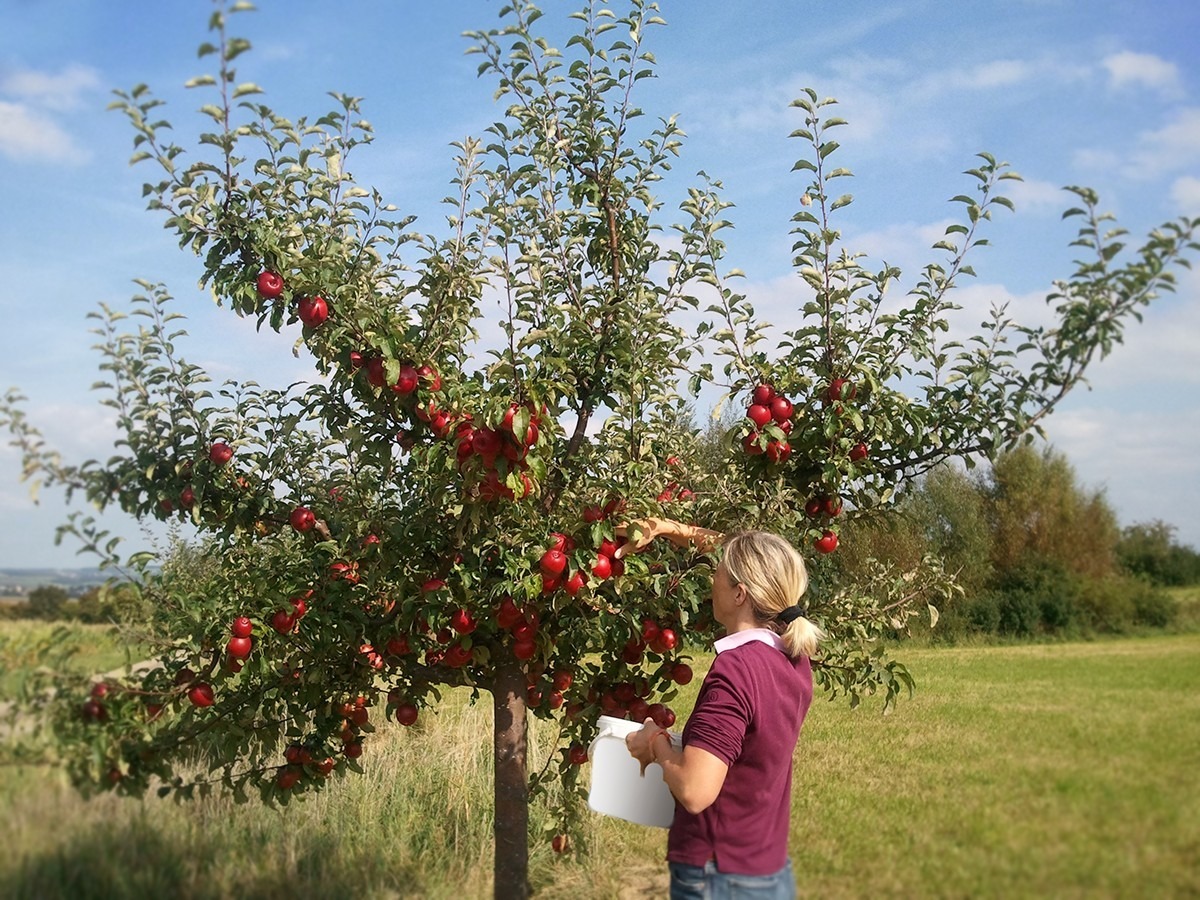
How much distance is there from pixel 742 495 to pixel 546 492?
0.67 meters

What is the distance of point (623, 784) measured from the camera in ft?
8.66

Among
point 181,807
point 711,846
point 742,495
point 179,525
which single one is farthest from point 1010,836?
point 179,525

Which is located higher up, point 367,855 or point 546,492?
point 546,492

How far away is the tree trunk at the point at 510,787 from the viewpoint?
3.53m

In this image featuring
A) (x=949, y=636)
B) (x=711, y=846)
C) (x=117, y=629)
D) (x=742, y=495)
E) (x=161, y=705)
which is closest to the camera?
(x=711, y=846)

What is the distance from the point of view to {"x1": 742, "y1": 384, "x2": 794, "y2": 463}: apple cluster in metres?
3.22

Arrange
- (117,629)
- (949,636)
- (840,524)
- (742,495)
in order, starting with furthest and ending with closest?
(949,636) < (840,524) < (742,495) < (117,629)

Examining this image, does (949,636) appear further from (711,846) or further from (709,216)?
(711,846)

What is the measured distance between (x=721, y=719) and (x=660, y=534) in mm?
1090

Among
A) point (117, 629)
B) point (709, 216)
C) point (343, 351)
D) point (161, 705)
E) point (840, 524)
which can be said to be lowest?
point (161, 705)

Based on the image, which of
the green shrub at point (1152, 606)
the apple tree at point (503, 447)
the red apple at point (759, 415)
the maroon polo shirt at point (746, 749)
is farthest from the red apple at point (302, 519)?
the green shrub at point (1152, 606)

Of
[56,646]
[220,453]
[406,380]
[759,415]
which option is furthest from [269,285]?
[759,415]

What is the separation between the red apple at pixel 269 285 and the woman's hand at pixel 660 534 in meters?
1.25

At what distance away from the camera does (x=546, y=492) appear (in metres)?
3.49
